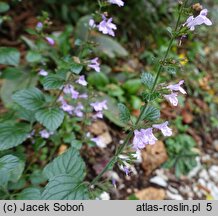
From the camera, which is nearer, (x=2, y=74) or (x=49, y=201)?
(x=49, y=201)

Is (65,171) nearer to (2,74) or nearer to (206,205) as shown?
(206,205)

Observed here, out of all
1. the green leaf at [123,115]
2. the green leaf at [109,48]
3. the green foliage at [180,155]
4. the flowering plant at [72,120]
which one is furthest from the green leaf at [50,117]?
the green leaf at [109,48]

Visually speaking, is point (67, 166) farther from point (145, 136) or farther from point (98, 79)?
point (98, 79)

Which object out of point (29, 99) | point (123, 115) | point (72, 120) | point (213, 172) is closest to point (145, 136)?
point (123, 115)

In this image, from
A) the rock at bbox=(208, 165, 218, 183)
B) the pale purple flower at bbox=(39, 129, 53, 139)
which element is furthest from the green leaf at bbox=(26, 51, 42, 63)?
the rock at bbox=(208, 165, 218, 183)

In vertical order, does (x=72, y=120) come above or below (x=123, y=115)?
below

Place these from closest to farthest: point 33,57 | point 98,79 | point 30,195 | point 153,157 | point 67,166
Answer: point 67,166 → point 30,195 → point 33,57 → point 153,157 → point 98,79

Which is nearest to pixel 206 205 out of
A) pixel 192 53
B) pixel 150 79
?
pixel 150 79
